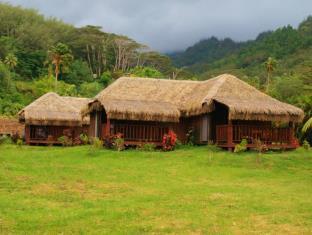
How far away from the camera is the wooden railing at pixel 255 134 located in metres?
25.6

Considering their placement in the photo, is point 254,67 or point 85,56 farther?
point 85,56

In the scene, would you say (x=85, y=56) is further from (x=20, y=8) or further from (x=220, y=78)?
(x=220, y=78)

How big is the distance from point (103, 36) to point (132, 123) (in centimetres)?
5431

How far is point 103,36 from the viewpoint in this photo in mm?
80688

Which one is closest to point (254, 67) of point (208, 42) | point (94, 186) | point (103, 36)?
point (103, 36)

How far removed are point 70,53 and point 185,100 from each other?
42.1 metres

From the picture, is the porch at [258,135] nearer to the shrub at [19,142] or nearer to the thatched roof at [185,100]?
the thatched roof at [185,100]

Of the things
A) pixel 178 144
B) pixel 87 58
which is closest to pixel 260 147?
pixel 178 144

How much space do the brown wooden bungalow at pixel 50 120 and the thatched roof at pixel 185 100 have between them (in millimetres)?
5002

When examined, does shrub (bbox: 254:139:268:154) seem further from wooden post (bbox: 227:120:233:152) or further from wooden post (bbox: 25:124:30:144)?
wooden post (bbox: 25:124:30:144)

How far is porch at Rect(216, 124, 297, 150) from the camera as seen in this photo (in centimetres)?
2553

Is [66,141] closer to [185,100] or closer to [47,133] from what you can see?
[47,133]

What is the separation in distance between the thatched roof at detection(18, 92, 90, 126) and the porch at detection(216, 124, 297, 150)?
35.1 feet

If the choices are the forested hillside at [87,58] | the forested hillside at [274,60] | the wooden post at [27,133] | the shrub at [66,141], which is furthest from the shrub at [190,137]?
the forested hillside at [87,58]
